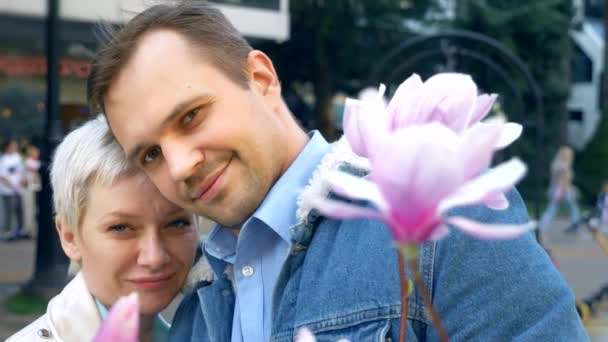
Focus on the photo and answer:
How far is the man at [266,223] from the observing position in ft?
3.84

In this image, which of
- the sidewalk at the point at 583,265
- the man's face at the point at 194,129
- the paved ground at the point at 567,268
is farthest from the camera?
the sidewalk at the point at 583,265

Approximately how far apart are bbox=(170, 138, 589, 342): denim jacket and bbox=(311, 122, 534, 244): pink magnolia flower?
0.58 m

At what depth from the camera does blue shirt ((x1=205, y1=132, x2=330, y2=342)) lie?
1418 millimetres

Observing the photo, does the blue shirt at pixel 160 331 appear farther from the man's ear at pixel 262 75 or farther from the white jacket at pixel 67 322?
the man's ear at pixel 262 75

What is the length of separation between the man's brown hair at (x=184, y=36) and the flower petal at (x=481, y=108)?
66cm

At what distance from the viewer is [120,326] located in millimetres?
631

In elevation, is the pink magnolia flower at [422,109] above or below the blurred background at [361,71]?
above

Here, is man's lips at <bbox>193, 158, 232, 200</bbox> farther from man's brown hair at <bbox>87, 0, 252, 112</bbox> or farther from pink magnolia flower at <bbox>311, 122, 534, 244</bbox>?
pink magnolia flower at <bbox>311, 122, 534, 244</bbox>

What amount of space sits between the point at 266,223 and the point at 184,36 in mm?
359

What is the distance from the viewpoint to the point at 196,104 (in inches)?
51.1

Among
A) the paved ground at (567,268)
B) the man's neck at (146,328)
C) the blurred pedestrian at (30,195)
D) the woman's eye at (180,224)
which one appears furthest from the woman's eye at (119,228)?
the blurred pedestrian at (30,195)

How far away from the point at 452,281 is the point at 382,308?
11cm

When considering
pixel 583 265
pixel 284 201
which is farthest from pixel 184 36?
pixel 583 265

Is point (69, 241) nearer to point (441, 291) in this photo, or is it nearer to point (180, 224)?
point (180, 224)
